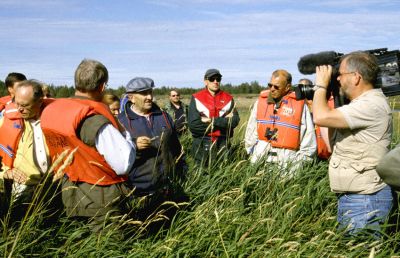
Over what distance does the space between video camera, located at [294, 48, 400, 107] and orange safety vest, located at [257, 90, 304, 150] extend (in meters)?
1.73

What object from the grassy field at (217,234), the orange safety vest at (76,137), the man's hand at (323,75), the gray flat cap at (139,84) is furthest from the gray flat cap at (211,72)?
the orange safety vest at (76,137)

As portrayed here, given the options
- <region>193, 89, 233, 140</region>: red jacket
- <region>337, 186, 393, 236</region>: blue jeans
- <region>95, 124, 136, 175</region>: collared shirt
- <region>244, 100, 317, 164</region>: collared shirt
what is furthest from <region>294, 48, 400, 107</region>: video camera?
<region>193, 89, 233, 140</region>: red jacket

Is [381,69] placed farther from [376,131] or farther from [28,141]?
[28,141]

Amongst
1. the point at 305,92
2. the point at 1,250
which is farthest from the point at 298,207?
the point at 1,250

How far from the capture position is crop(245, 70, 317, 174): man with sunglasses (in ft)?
18.7

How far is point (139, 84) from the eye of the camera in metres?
5.01

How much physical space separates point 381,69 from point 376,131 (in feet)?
1.63

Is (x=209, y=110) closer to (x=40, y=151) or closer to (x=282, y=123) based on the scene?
(x=282, y=123)

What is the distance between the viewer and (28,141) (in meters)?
4.40

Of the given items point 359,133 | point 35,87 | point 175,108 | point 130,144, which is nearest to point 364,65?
point 359,133

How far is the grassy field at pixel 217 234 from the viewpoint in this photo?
10.6ft

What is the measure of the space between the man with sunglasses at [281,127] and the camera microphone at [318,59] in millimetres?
1851

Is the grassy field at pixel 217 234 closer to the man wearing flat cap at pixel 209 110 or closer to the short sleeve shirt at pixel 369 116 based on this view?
the short sleeve shirt at pixel 369 116

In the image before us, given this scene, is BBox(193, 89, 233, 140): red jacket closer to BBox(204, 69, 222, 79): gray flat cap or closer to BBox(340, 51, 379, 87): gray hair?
BBox(204, 69, 222, 79): gray flat cap
